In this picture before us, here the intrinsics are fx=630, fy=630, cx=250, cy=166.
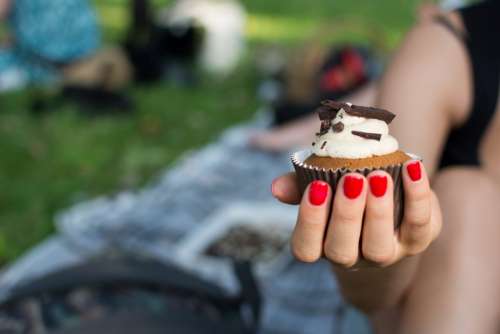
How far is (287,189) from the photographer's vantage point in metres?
0.93

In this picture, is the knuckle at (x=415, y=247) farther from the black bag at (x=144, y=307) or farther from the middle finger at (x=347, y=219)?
the black bag at (x=144, y=307)

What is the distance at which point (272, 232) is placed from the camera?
8.34 ft

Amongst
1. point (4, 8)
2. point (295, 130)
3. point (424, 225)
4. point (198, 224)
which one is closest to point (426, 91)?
point (424, 225)

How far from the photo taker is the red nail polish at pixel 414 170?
2.60 feet

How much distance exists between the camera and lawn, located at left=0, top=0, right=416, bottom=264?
3.02 meters

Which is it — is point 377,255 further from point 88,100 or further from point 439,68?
point 88,100

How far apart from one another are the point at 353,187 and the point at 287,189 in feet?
0.59

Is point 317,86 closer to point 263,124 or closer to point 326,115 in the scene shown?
point 263,124

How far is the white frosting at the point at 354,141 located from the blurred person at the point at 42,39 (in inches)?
143

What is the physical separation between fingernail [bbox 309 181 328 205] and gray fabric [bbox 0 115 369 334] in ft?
3.49

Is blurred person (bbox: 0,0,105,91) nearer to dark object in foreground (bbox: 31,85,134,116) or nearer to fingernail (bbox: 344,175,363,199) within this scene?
dark object in foreground (bbox: 31,85,134,116)

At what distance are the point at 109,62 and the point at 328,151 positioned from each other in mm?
3911

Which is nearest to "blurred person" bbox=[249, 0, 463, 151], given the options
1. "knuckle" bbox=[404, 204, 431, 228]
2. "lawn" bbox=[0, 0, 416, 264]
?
"lawn" bbox=[0, 0, 416, 264]

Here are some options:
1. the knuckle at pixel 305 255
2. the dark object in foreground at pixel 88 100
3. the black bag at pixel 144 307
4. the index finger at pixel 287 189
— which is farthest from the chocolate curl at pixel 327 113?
the dark object in foreground at pixel 88 100
